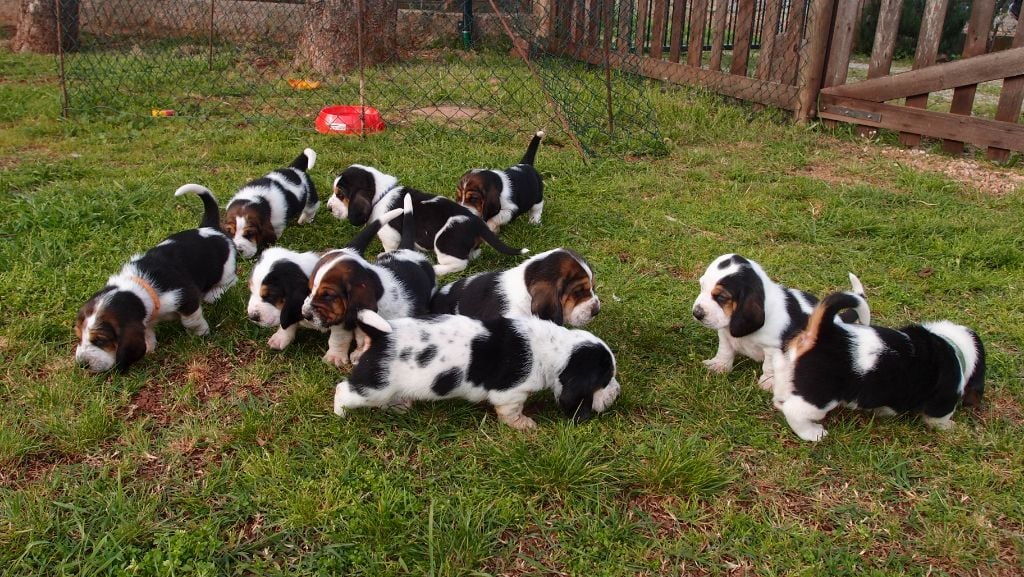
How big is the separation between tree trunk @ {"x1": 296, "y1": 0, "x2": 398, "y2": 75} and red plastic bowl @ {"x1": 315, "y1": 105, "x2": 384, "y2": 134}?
298cm

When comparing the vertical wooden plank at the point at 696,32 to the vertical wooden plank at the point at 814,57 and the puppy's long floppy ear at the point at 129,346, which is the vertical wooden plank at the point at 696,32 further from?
the puppy's long floppy ear at the point at 129,346

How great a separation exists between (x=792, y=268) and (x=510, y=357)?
2.96m

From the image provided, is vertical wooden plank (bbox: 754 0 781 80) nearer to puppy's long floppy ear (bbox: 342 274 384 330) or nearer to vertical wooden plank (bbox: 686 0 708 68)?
vertical wooden plank (bbox: 686 0 708 68)

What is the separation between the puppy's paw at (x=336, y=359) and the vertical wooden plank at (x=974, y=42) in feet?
24.8

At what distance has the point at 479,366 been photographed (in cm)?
352

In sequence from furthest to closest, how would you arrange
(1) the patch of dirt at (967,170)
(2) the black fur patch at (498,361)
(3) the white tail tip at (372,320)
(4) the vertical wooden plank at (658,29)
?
1. (4) the vertical wooden plank at (658,29)
2. (1) the patch of dirt at (967,170)
3. (2) the black fur patch at (498,361)
4. (3) the white tail tip at (372,320)

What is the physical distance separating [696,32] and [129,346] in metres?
9.09

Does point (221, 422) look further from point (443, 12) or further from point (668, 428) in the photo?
point (443, 12)

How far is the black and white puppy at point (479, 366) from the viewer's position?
3.45m

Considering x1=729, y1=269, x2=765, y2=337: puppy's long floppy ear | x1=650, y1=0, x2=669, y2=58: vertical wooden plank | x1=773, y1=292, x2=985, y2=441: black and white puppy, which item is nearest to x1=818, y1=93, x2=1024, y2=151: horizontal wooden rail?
x1=650, y1=0, x2=669, y2=58: vertical wooden plank

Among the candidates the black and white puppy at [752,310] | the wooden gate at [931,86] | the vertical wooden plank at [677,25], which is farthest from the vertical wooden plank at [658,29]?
the black and white puppy at [752,310]

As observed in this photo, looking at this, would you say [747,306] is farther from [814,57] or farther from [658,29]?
[658,29]

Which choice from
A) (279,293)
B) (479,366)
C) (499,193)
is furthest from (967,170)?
(279,293)

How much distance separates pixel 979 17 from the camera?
805 cm
